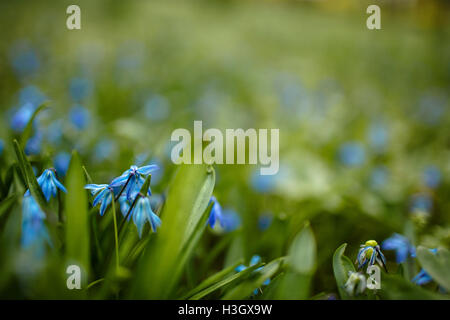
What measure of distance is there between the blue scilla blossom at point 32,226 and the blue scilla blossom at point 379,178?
7.90 feet

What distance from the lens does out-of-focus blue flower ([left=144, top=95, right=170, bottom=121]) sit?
3.28m

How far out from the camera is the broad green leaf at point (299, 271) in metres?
1.25

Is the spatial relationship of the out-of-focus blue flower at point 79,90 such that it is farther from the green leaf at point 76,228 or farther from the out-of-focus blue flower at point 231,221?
the green leaf at point 76,228

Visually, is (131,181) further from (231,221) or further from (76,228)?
(231,221)

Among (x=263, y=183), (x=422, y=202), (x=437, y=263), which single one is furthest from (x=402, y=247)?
(x=263, y=183)

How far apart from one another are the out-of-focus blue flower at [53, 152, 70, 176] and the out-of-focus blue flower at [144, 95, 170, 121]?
4.54 feet

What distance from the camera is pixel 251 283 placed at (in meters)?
1.26

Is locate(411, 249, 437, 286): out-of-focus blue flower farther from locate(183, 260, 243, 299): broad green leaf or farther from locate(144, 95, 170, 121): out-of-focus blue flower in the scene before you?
locate(144, 95, 170, 121): out-of-focus blue flower

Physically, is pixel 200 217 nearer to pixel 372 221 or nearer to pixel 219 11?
pixel 372 221

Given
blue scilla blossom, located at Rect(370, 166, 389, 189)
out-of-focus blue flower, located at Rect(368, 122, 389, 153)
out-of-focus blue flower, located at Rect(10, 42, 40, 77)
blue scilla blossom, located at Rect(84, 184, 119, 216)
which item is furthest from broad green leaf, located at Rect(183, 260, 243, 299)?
out-of-focus blue flower, located at Rect(10, 42, 40, 77)

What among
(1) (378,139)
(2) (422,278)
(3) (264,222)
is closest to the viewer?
(2) (422,278)

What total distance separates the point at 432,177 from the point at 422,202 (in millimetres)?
393
